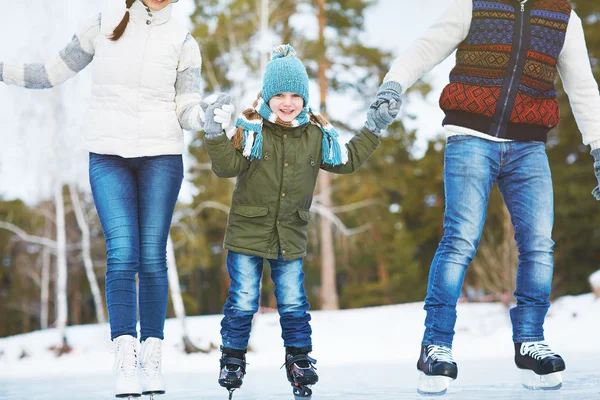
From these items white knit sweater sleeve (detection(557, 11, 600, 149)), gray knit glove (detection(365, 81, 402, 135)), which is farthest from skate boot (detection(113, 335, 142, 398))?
white knit sweater sleeve (detection(557, 11, 600, 149))

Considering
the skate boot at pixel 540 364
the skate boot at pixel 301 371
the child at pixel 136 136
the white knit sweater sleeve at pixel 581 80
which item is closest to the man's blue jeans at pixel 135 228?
the child at pixel 136 136

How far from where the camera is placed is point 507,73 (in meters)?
3.05

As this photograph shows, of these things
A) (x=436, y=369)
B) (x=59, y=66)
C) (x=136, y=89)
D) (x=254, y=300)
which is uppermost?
(x=59, y=66)

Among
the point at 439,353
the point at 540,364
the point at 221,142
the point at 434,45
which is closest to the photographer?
the point at 221,142

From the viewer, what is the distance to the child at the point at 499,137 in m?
3.00

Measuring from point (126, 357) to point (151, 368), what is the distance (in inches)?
6.4

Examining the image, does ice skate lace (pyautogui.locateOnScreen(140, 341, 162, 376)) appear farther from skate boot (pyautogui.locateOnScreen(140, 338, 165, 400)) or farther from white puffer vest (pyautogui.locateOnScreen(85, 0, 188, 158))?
white puffer vest (pyautogui.locateOnScreen(85, 0, 188, 158))

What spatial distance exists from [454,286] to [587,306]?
9.07m

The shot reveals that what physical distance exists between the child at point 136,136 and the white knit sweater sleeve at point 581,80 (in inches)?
62.4

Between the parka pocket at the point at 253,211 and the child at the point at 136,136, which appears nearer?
the child at the point at 136,136

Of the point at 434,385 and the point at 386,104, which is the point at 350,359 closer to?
the point at 434,385

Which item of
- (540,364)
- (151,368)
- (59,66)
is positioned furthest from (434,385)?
(59,66)

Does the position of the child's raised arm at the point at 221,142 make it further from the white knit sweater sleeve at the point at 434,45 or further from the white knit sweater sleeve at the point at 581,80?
the white knit sweater sleeve at the point at 581,80

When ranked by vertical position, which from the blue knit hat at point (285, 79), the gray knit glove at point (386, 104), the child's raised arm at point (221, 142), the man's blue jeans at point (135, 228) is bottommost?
the man's blue jeans at point (135, 228)
